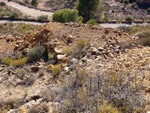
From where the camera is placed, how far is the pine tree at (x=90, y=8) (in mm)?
19719

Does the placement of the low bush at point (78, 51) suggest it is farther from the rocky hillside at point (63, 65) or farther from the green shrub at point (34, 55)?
the green shrub at point (34, 55)

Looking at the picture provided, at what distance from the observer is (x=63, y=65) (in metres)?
5.27

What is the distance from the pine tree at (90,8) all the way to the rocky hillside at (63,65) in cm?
1272

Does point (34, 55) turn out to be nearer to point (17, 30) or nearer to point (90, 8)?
point (17, 30)

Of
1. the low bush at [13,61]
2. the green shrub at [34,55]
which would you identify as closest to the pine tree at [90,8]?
the green shrub at [34,55]

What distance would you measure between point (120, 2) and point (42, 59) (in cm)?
3343

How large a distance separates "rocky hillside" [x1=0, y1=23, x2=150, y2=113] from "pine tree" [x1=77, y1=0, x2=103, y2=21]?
41.7ft

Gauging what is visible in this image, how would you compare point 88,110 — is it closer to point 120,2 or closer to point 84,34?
point 84,34

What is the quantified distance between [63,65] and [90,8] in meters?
16.5

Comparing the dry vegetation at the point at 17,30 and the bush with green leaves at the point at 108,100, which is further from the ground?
the dry vegetation at the point at 17,30

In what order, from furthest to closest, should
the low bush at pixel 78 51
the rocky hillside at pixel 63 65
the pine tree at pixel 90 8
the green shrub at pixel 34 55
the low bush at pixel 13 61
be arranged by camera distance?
the pine tree at pixel 90 8, the green shrub at pixel 34 55, the low bush at pixel 13 61, the low bush at pixel 78 51, the rocky hillside at pixel 63 65

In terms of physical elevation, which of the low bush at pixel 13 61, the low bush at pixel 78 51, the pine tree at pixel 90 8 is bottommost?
the low bush at pixel 13 61

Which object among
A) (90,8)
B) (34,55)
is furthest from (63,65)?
(90,8)

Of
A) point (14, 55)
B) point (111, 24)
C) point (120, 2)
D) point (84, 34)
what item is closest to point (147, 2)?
point (120, 2)
